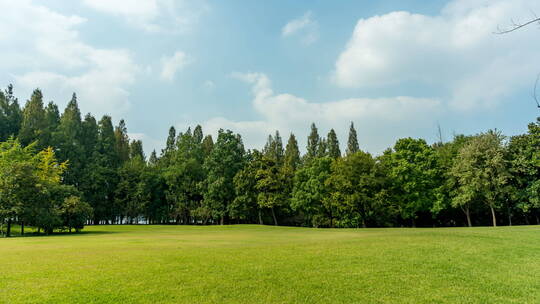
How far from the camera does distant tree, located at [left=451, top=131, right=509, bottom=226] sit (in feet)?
149

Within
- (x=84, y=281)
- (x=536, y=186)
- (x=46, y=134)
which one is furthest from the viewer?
(x=46, y=134)

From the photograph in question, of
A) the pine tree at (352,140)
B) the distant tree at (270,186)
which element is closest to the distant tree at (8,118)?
the distant tree at (270,186)

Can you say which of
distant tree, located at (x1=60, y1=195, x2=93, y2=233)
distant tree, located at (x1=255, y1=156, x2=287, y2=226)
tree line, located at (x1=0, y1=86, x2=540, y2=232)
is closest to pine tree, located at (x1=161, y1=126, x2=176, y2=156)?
tree line, located at (x1=0, y1=86, x2=540, y2=232)

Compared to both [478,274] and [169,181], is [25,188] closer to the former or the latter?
[169,181]

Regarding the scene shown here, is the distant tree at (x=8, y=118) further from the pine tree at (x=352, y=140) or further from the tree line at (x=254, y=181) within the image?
the pine tree at (x=352, y=140)

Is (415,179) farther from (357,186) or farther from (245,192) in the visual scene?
(245,192)

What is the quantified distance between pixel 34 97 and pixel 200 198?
44.3m

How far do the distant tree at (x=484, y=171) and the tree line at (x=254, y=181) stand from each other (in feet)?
0.64

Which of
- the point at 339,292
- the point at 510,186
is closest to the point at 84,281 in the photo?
the point at 339,292

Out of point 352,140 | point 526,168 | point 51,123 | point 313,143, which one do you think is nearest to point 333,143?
point 313,143

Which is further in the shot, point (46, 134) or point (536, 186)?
point (46, 134)

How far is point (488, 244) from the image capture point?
16.3 m

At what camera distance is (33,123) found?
221ft

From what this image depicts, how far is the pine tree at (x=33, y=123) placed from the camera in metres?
65.2
